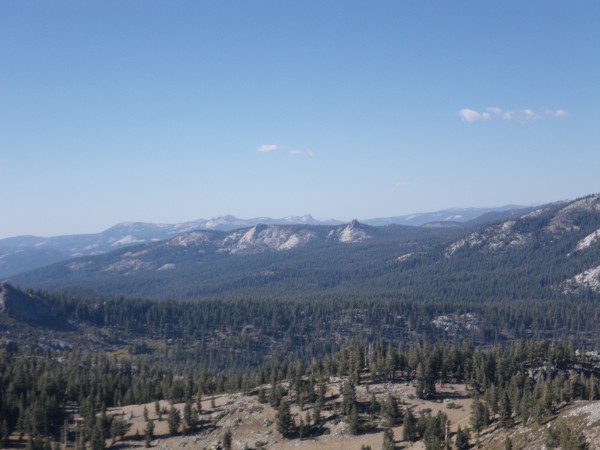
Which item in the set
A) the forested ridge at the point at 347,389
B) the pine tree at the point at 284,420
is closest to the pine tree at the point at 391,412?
the forested ridge at the point at 347,389

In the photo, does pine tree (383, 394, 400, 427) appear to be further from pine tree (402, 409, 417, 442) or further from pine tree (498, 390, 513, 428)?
pine tree (498, 390, 513, 428)

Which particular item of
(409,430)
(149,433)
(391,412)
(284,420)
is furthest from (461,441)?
(149,433)

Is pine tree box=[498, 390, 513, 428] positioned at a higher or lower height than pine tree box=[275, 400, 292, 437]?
higher

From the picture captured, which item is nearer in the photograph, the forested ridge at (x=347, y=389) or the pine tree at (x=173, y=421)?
the forested ridge at (x=347, y=389)

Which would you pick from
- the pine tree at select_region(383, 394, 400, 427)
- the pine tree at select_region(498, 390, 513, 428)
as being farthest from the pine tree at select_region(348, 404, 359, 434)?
the pine tree at select_region(498, 390, 513, 428)

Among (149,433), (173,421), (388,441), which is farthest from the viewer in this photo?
(173,421)

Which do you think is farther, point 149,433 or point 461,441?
point 149,433

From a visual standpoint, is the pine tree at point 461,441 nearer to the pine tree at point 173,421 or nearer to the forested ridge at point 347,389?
the forested ridge at point 347,389

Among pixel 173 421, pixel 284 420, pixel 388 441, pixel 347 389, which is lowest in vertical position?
pixel 173 421

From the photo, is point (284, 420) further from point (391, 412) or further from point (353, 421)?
point (391, 412)

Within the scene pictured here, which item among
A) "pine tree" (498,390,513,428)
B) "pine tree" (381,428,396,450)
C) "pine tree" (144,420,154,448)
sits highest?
"pine tree" (498,390,513,428)

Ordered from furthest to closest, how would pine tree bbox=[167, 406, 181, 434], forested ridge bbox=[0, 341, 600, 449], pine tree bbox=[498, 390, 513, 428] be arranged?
pine tree bbox=[167, 406, 181, 434] < forested ridge bbox=[0, 341, 600, 449] < pine tree bbox=[498, 390, 513, 428]

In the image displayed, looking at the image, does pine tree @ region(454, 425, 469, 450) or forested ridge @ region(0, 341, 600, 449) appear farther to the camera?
forested ridge @ region(0, 341, 600, 449)

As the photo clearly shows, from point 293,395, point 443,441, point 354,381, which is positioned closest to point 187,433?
point 293,395
